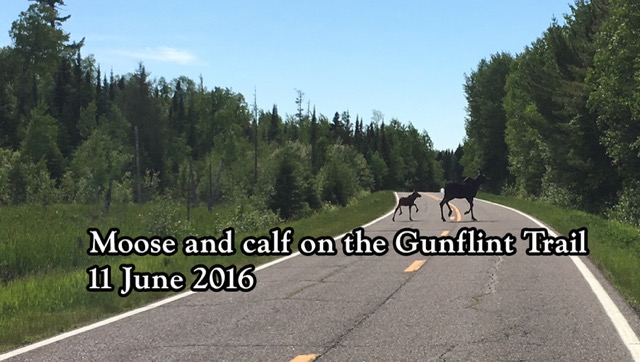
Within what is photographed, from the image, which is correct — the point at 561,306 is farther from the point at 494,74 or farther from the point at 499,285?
the point at 494,74

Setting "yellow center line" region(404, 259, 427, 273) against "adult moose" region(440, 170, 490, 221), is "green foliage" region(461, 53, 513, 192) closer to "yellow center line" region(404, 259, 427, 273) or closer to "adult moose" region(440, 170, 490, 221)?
"adult moose" region(440, 170, 490, 221)

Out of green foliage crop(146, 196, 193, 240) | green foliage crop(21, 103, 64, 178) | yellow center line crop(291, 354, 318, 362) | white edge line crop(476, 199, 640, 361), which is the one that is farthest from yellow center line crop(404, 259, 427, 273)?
green foliage crop(21, 103, 64, 178)

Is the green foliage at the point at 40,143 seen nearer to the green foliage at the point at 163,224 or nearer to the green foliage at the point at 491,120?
the green foliage at the point at 163,224

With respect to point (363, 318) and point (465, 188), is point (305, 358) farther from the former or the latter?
point (465, 188)

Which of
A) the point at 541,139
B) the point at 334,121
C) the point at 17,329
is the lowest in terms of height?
the point at 17,329

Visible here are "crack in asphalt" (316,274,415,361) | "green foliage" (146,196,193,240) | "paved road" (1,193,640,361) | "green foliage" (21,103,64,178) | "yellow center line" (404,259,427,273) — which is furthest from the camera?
"green foliage" (21,103,64,178)

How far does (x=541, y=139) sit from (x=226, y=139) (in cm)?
6862

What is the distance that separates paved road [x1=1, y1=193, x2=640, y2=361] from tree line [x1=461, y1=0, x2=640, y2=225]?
1371 centimetres

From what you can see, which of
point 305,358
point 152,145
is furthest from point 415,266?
point 152,145

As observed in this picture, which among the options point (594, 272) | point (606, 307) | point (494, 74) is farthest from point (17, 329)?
point (494, 74)

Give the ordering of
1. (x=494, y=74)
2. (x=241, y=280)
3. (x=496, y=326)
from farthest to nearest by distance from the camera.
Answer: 1. (x=494, y=74)
2. (x=241, y=280)
3. (x=496, y=326)

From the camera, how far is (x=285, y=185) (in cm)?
3569

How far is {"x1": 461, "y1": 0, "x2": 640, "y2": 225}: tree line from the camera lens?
24000 mm

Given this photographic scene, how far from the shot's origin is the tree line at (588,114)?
24000mm
